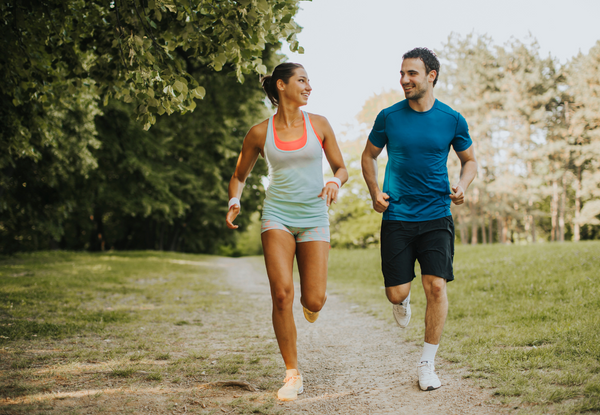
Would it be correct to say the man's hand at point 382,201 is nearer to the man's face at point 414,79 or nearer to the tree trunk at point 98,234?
the man's face at point 414,79

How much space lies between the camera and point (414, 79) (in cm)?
398

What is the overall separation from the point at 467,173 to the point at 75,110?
13348mm

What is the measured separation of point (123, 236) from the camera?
40.5m

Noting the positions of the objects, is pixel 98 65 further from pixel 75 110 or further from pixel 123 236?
pixel 123 236

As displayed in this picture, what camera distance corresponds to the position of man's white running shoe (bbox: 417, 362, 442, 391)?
12.1ft

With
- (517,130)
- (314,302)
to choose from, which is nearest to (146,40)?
(314,302)

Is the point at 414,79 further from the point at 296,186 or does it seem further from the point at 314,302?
the point at 314,302

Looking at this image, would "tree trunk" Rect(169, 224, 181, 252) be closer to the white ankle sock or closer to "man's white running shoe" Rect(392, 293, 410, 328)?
"man's white running shoe" Rect(392, 293, 410, 328)

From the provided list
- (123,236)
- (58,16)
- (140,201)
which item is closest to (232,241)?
(123,236)

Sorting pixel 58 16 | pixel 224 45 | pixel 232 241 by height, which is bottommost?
pixel 232 241

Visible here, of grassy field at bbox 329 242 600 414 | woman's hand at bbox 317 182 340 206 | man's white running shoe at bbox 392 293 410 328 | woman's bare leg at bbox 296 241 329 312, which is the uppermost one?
woman's hand at bbox 317 182 340 206

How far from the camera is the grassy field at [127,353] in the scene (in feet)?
Answer: 11.6

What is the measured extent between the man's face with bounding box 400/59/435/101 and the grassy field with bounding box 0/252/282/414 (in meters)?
2.67

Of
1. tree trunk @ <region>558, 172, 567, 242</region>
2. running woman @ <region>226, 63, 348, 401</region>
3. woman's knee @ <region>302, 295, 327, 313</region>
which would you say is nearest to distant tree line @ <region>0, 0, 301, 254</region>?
running woman @ <region>226, 63, 348, 401</region>
